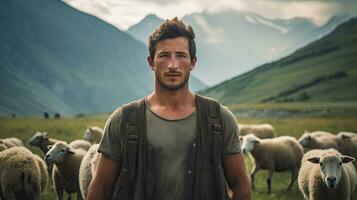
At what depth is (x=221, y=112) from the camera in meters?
3.88

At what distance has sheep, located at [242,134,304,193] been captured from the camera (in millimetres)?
16453

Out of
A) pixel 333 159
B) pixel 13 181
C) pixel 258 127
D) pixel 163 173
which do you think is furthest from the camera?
pixel 258 127

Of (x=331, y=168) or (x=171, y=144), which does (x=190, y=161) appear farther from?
(x=331, y=168)

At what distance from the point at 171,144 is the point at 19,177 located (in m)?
7.89

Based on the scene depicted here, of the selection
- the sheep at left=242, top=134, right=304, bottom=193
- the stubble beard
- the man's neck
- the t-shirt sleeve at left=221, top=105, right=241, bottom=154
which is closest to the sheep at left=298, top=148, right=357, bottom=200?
the sheep at left=242, top=134, right=304, bottom=193

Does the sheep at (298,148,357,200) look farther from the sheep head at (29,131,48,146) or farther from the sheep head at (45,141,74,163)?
the sheep head at (29,131,48,146)

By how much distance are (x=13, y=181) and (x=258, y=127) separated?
67.9 feet

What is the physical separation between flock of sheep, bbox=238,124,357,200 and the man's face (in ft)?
21.6

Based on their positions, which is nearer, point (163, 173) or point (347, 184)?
point (163, 173)

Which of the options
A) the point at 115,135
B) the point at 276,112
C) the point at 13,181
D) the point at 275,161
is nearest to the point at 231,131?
the point at 115,135

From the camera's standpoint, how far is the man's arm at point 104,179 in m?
3.87

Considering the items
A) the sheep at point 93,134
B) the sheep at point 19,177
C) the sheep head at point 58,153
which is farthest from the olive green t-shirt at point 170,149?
the sheep at point 93,134

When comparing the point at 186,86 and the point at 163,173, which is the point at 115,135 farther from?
the point at 186,86

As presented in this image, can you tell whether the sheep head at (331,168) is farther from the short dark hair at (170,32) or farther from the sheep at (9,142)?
the sheep at (9,142)
